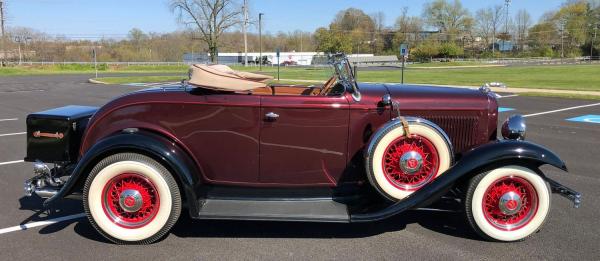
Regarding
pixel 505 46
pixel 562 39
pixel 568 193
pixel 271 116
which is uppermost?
pixel 562 39

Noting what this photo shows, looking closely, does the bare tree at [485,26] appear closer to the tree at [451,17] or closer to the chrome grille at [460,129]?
the tree at [451,17]

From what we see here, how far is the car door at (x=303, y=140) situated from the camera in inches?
143

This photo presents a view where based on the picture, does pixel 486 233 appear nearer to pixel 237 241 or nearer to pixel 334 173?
pixel 334 173

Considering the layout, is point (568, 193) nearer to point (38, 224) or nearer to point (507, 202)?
point (507, 202)

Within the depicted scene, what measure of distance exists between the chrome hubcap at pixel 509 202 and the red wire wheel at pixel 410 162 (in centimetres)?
53

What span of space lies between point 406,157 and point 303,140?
0.82 meters

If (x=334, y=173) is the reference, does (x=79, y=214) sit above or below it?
below

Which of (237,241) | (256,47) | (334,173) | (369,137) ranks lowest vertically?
(237,241)

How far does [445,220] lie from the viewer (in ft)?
13.4

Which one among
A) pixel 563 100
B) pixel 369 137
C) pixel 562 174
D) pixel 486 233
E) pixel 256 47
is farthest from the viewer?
pixel 256 47

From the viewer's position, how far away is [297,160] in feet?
12.3

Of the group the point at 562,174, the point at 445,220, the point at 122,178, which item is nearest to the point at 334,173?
the point at 445,220

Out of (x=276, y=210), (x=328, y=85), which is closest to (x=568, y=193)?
(x=328, y=85)

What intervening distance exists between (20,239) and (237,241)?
5.57 feet
